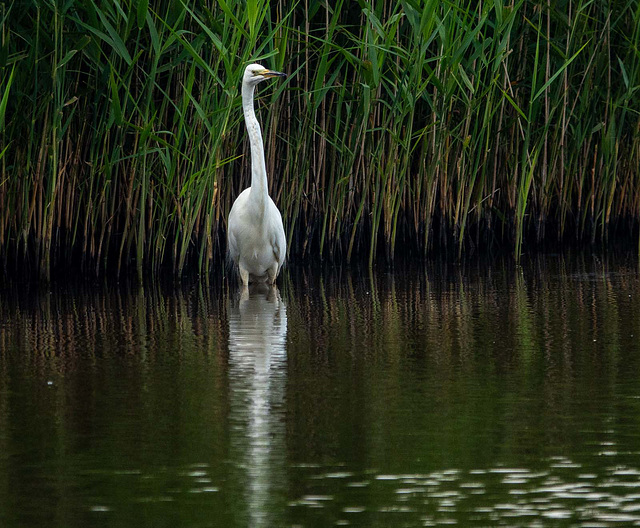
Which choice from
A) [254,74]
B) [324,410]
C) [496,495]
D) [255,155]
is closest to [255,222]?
[255,155]

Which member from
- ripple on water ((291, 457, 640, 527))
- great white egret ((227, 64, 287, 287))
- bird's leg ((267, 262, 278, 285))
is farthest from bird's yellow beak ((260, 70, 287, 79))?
ripple on water ((291, 457, 640, 527))

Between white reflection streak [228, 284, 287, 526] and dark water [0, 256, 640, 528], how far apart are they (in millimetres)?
13

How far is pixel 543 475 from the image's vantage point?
12.9 feet

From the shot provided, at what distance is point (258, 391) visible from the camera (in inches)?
210

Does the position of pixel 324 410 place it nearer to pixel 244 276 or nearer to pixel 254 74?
pixel 254 74

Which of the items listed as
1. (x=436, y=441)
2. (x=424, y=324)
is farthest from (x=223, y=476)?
(x=424, y=324)

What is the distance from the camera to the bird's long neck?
28.0ft

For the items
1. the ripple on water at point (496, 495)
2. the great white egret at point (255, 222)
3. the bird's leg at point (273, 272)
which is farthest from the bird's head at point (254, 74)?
the ripple on water at point (496, 495)

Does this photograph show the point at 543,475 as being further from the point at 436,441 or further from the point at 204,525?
the point at 204,525

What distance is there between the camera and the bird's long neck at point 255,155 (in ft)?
28.0

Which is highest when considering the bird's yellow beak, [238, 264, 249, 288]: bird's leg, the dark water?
the bird's yellow beak

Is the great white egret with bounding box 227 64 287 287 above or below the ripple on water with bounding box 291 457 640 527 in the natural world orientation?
above

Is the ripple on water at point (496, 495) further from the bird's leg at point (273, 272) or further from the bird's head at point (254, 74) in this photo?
the bird's leg at point (273, 272)

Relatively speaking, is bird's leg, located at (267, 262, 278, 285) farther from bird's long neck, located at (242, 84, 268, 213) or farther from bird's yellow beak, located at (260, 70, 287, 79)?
bird's yellow beak, located at (260, 70, 287, 79)
